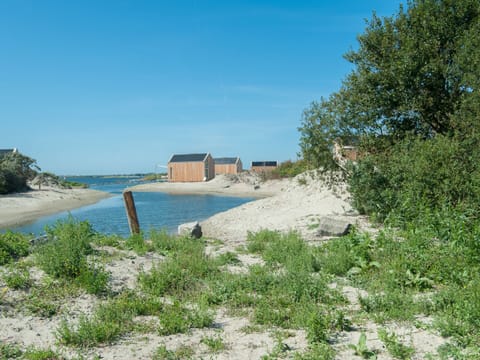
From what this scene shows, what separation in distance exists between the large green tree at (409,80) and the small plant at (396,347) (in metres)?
9.21

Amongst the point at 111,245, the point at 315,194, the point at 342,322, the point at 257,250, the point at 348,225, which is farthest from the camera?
the point at 315,194

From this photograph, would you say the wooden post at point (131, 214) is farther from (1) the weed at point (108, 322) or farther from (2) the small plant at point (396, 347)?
(2) the small plant at point (396, 347)

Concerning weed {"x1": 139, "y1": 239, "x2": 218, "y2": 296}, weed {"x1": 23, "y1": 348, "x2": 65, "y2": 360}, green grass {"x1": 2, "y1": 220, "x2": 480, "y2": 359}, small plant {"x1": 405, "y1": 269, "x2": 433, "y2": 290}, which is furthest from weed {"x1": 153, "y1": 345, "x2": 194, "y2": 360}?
small plant {"x1": 405, "y1": 269, "x2": 433, "y2": 290}

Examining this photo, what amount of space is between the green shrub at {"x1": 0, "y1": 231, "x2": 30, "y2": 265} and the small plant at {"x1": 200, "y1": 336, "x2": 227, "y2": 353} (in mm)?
4606

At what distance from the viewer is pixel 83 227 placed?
784cm

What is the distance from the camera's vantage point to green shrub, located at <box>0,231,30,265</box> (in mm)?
6957

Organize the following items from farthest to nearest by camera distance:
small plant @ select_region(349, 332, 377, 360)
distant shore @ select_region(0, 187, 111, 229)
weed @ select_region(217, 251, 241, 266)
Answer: distant shore @ select_region(0, 187, 111, 229)
weed @ select_region(217, 251, 241, 266)
small plant @ select_region(349, 332, 377, 360)

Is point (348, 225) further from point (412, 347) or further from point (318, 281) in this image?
point (412, 347)

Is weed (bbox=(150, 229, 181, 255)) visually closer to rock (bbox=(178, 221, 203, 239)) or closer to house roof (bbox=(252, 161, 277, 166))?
rock (bbox=(178, 221, 203, 239))

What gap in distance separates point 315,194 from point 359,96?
9.41 meters

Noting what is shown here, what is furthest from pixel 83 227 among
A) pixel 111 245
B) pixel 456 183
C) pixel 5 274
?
pixel 456 183

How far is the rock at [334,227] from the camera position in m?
10.4

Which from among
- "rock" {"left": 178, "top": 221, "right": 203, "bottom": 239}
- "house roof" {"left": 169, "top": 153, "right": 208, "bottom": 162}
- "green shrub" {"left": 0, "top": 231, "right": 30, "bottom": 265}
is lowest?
"rock" {"left": 178, "top": 221, "right": 203, "bottom": 239}

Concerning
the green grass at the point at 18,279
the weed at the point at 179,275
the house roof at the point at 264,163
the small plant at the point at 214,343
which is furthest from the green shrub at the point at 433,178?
the house roof at the point at 264,163
